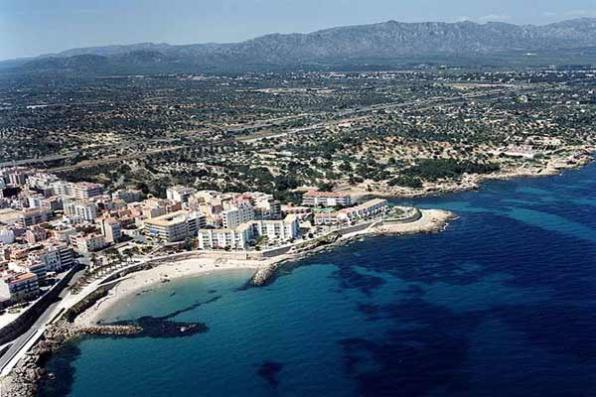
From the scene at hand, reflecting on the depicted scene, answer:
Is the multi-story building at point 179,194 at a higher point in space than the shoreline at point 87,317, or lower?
higher

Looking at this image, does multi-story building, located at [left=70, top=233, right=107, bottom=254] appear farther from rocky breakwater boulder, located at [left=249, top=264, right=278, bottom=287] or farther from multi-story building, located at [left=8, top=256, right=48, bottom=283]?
rocky breakwater boulder, located at [left=249, top=264, right=278, bottom=287]

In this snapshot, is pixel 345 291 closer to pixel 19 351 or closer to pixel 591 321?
pixel 591 321

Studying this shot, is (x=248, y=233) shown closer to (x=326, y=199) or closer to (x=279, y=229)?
(x=279, y=229)

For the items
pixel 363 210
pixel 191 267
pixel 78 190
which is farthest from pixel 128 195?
pixel 363 210

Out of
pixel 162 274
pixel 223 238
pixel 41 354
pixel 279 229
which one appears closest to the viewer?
pixel 41 354

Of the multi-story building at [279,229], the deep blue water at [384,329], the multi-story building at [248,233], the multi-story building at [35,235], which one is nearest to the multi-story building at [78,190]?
the multi-story building at [35,235]

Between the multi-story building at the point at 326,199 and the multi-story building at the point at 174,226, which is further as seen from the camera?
the multi-story building at the point at 326,199

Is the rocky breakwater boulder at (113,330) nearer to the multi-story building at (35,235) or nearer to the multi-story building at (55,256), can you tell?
the multi-story building at (55,256)
